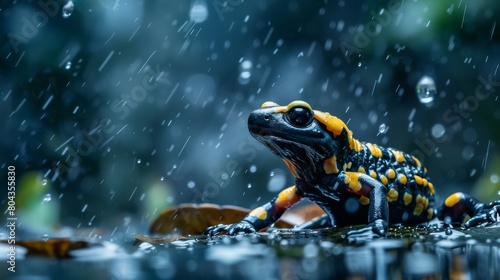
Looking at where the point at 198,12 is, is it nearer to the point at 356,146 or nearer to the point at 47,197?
the point at 47,197

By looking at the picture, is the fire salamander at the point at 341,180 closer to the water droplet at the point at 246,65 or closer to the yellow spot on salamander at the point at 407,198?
the yellow spot on salamander at the point at 407,198

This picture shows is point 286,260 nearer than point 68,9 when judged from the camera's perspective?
Yes

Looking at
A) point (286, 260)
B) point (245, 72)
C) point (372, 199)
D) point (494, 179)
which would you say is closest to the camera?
point (286, 260)

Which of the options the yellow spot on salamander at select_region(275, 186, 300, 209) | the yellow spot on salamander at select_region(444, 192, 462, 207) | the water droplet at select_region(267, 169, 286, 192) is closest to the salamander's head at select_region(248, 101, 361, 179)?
the yellow spot on salamander at select_region(275, 186, 300, 209)

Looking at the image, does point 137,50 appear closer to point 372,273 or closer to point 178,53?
point 178,53

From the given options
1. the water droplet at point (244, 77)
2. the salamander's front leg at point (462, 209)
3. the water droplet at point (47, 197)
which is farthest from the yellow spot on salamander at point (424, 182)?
the water droplet at point (47, 197)

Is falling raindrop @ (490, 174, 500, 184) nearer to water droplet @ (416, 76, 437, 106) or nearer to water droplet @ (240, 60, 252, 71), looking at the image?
water droplet @ (416, 76, 437, 106)

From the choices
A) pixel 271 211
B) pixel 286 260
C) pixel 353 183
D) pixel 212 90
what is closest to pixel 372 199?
pixel 353 183
